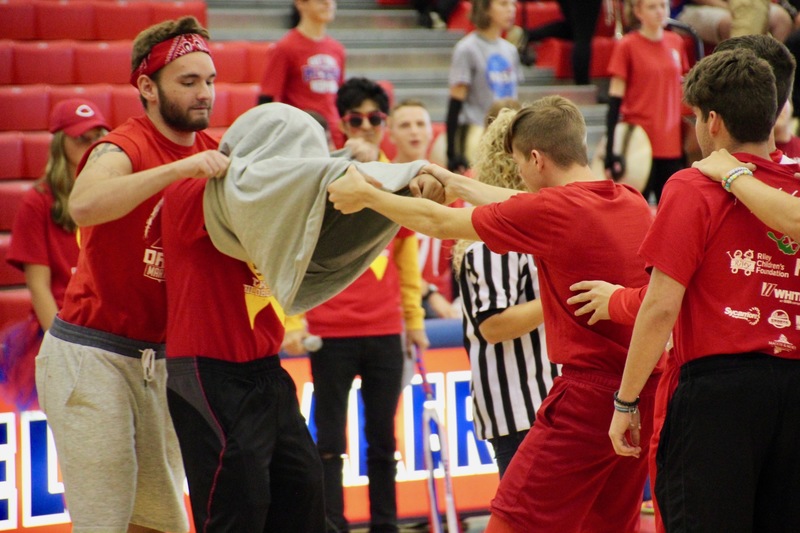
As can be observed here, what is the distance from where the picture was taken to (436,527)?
501cm

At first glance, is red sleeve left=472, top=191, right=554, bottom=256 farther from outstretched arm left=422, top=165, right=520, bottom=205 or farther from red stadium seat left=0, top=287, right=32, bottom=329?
red stadium seat left=0, top=287, right=32, bottom=329

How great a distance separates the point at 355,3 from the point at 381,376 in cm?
612

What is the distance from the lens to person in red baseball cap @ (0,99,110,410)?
4770mm

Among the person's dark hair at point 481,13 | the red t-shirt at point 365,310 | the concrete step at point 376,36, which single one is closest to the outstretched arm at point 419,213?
the red t-shirt at point 365,310

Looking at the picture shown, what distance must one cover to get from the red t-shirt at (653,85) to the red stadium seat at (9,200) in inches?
164

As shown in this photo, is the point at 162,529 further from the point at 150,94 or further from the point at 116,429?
the point at 150,94

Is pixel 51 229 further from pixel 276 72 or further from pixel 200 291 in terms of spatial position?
pixel 276 72

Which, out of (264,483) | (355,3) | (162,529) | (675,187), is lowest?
(162,529)

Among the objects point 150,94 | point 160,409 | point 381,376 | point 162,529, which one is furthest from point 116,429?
point 381,376

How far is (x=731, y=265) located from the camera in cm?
285

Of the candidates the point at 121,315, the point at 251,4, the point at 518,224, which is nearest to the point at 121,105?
the point at 251,4

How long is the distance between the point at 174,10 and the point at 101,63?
2.86 ft

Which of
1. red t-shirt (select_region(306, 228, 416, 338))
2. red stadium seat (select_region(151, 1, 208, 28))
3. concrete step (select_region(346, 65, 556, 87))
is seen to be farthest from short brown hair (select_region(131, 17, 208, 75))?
concrete step (select_region(346, 65, 556, 87))

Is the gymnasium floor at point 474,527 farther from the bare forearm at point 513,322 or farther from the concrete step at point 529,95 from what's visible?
the concrete step at point 529,95
